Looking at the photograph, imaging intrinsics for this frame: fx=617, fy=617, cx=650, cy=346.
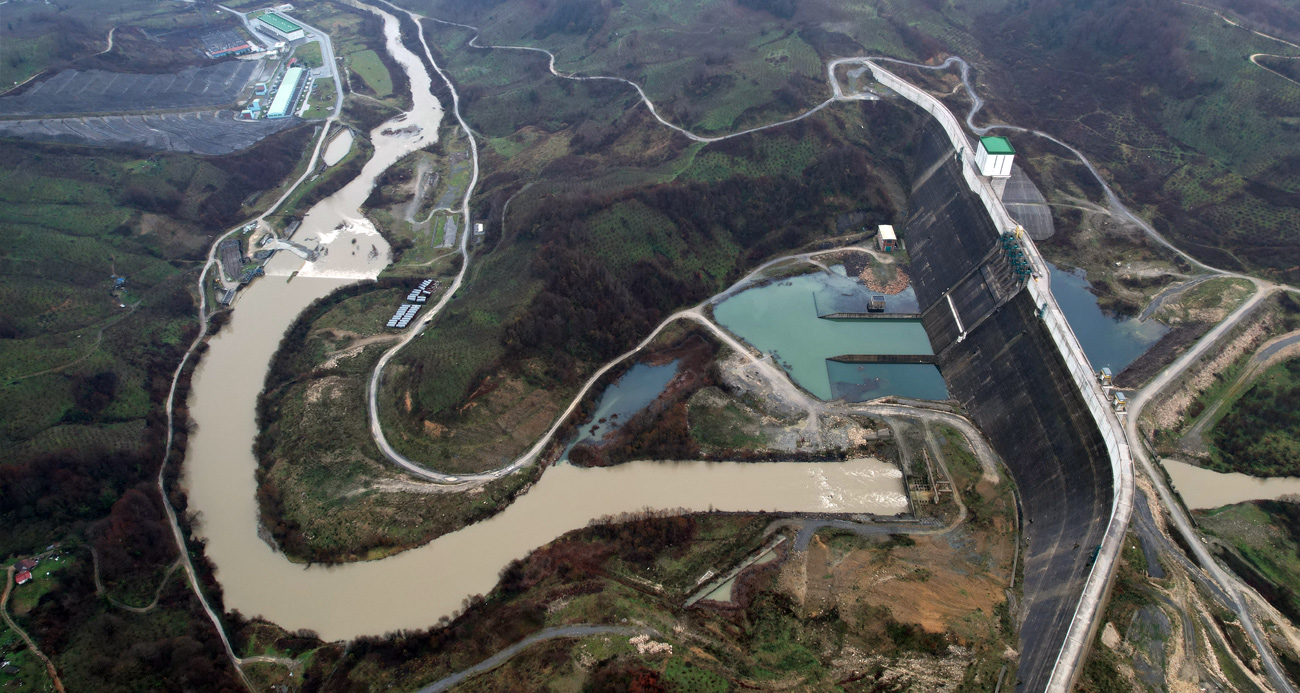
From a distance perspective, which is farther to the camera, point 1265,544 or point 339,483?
point 339,483

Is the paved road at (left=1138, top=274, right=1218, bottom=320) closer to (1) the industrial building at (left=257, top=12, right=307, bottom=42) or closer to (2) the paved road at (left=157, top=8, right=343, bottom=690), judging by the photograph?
(2) the paved road at (left=157, top=8, right=343, bottom=690)

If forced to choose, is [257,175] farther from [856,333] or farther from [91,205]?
[856,333]

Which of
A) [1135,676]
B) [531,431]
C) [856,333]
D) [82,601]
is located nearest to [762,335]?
[856,333]

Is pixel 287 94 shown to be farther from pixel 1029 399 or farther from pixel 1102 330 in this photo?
pixel 1102 330

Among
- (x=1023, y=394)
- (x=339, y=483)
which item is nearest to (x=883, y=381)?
(x=1023, y=394)

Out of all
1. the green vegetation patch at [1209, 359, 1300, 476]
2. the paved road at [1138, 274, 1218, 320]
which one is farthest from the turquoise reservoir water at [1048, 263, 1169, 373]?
the green vegetation patch at [1209, 359, 1300, 476]

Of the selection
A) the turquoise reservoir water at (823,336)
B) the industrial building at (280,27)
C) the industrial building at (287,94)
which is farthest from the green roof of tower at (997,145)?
the industrial building at (280,27)
